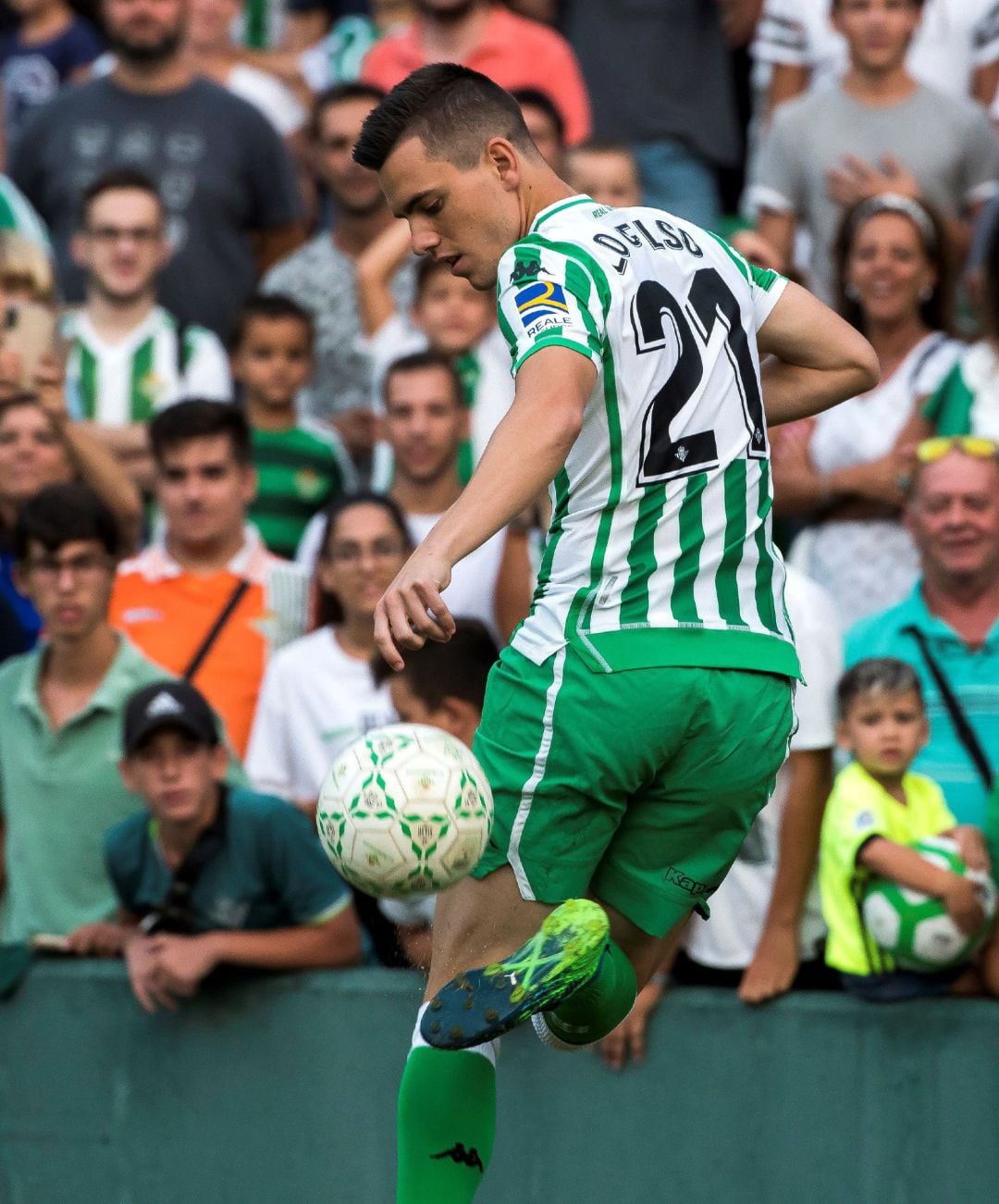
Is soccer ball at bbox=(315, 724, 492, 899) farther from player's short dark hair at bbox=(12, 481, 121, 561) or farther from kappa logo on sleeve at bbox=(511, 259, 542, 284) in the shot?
player's short dark hair at bbox=(12, 481, 121, 561)

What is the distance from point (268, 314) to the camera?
943cm

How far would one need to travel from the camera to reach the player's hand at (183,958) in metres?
7.43

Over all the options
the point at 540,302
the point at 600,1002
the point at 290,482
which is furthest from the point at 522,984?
the point at 290,482

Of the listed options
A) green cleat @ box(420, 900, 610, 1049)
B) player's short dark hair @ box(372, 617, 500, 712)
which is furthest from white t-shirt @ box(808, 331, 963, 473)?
green cleat @ box(420, 900, 610, 1049)

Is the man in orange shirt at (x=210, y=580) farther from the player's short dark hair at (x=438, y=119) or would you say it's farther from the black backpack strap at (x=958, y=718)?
the player's short dark hair at (x=438, y=119)

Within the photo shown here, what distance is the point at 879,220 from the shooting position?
8.58 meters

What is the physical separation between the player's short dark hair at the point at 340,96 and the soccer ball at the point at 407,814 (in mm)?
5921

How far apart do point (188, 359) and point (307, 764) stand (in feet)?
7.79

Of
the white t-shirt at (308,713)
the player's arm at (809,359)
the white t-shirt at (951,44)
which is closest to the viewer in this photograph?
the player's arm at (809,359)

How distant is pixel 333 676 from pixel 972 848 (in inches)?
95.1

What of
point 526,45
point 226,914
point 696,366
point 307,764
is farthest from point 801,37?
point 696,366

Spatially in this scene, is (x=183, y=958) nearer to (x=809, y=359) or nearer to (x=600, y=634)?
(x=600, y=634)

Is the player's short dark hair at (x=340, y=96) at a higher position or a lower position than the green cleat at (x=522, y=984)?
higher

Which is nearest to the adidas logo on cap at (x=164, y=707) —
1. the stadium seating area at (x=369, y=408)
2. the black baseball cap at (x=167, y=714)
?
the black baseball cap at (x=167, y=714)
